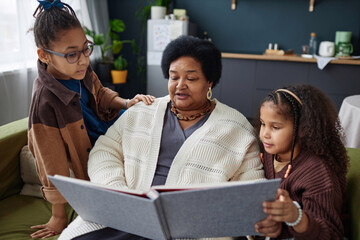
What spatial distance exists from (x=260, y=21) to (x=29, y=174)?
3635 millimetres

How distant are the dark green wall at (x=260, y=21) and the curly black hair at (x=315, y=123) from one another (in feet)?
11.2

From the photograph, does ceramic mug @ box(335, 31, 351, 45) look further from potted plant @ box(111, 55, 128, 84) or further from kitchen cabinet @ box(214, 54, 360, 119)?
potted plant @ box(111, 55, 128, 84)

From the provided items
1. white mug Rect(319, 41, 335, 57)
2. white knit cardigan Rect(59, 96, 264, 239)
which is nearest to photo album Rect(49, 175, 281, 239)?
white knit cardigan Rect(59, 96, 264, 239)

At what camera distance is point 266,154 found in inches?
47.8

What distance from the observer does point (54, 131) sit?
1.23m

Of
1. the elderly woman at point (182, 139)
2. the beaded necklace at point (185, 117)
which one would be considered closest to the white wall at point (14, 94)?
the elderly woman at point (182, 139)

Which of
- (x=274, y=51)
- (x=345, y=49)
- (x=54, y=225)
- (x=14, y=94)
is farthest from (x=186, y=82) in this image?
(x=345, y=49)

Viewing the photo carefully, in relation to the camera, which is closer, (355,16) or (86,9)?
(86,9)

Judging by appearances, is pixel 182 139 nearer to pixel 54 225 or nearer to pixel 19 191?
pixel 54 225

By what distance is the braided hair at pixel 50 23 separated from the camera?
46.9 inches

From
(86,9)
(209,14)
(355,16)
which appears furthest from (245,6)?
(86,9)

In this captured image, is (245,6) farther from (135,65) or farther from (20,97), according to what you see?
(20,97)

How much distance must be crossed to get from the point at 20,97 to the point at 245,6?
3.02 m

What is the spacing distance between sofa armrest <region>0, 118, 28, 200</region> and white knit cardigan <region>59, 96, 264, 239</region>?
20.2 inches
